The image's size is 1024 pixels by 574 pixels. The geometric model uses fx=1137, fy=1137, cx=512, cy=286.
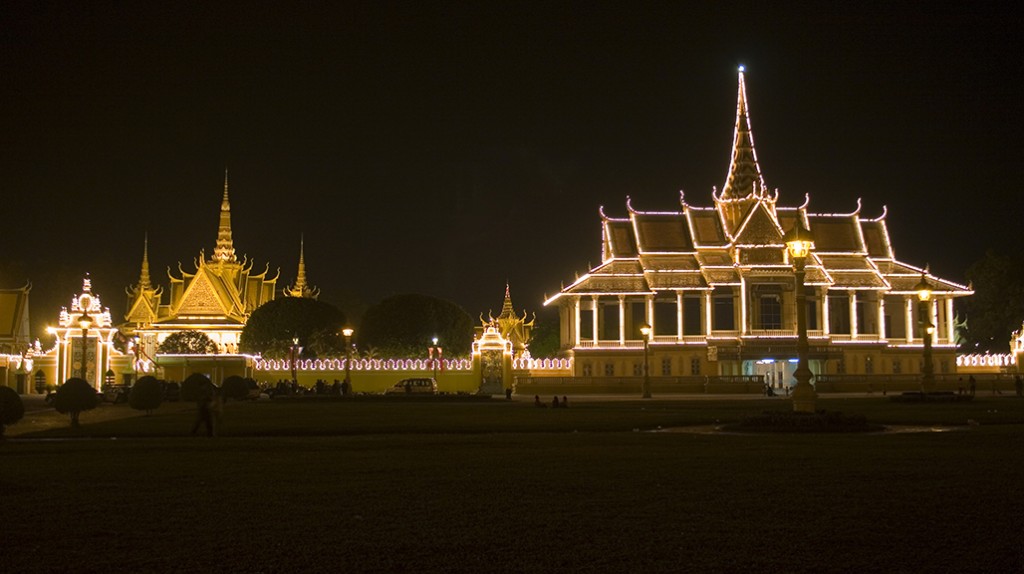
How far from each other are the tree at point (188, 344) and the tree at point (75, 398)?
5077 cm

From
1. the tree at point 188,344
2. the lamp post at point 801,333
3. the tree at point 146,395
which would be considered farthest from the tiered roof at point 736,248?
the lamp post at point 801,333

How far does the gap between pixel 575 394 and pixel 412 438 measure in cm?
3906

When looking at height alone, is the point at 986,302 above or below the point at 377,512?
above

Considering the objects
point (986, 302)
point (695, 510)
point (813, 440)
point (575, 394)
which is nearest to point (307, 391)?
point (575, 394)

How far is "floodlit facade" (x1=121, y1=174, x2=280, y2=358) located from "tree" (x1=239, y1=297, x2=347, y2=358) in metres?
5.64

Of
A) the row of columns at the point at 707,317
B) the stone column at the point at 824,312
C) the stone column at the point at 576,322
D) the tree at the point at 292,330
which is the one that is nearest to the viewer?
the stone column at the point at 576,322

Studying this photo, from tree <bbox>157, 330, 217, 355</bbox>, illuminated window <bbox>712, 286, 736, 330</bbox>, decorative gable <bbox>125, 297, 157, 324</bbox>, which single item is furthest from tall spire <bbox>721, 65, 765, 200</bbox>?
decorative gable <bbox>125, 297, 157, 324</bbox>

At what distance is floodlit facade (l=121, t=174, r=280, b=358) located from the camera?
88188 mm

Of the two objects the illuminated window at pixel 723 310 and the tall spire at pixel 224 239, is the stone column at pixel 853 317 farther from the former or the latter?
the tall spire at pixel 224 239

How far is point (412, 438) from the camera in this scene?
23906 millimetres

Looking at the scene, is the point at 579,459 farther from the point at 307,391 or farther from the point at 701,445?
the point at 307,391

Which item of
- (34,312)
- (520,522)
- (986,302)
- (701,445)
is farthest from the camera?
(34,312)

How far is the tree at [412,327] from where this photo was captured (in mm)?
81625

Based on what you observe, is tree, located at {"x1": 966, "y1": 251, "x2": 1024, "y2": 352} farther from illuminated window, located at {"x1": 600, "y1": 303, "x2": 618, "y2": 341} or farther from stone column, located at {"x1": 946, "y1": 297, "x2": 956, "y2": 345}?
illuminated window, located at {"x1": 600, "y1": 303, "x2": 618, "y2": 341}
